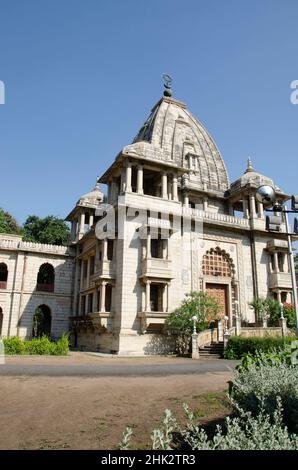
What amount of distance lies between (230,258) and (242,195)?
7.76 meters

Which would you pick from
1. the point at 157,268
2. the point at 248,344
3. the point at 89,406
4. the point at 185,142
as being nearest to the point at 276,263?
the point at 157,268

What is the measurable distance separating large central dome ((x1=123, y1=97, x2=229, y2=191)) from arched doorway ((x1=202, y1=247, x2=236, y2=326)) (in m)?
9.34

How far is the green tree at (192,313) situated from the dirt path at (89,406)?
37.8 feet

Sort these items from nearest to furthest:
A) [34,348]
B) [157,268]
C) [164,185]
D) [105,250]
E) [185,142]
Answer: [34,348] → [157,268] → [105,250] → [164,185] → [185,142]

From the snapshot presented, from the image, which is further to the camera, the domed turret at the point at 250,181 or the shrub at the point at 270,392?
the domed turret at the point at 250,181

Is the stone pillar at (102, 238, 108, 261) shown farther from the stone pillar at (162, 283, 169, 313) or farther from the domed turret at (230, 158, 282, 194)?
the domed turret at (230, 158, 282, 194)

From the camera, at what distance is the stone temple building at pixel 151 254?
2372 centimetres

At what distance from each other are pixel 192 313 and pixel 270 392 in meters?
17.8

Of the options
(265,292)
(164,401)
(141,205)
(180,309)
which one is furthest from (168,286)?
(164,401)

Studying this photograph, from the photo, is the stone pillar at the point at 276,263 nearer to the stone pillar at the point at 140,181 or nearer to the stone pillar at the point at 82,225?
the stone pillar at the point at 140,181

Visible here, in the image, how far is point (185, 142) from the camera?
38000 mm

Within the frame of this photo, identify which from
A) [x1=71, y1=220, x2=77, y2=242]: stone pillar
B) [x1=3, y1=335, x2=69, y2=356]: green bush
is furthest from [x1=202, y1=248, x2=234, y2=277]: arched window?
[x1=71, y1=220, x2=77, y2=242]: stone pillar

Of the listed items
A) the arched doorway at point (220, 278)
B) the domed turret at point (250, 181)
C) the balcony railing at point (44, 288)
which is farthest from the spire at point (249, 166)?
the balcony railing at point (44, 288)

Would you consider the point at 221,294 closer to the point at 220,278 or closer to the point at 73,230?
the point at 220,278
